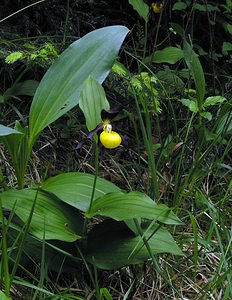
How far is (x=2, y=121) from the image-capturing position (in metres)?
1.88

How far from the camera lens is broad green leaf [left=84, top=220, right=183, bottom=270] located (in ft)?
4.16

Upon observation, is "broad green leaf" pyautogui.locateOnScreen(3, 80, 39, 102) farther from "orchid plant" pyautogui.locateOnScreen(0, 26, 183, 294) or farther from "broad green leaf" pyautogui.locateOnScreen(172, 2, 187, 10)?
"broad green leaf" pyautogui.locateOnScreen(172, 2, 187, 10)

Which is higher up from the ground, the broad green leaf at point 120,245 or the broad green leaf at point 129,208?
the broad green leaf at point 129,208

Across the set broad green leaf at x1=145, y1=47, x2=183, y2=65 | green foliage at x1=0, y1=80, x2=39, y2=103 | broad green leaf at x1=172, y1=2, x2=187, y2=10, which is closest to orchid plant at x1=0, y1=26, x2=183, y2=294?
green foliage at x1=0, y1=80, x2=39, y2=103

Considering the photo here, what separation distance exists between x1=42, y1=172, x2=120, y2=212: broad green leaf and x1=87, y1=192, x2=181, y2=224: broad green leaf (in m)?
0.04

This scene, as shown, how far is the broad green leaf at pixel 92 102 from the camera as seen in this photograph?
1.37 metres

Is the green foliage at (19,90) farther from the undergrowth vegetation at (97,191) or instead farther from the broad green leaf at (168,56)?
the broad green leaf at (168,56)

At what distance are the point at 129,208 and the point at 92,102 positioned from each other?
0.31m

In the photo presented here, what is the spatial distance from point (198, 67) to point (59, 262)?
2.49 ft

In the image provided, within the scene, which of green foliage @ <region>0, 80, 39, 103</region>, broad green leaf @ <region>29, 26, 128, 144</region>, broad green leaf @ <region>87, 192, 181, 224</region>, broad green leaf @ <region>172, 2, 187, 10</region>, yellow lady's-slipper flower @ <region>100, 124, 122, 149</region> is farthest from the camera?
broad green leaf @ <region>172, 2, 187, 10</region>

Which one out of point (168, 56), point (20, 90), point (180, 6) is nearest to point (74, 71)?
point (20, 90)

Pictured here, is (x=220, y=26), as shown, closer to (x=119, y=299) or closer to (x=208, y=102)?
(x=208, y=102)

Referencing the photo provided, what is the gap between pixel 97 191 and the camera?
4.47 feet

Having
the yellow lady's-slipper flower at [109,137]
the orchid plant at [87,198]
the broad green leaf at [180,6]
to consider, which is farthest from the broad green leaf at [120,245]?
the broad green leaf at [180,6]
